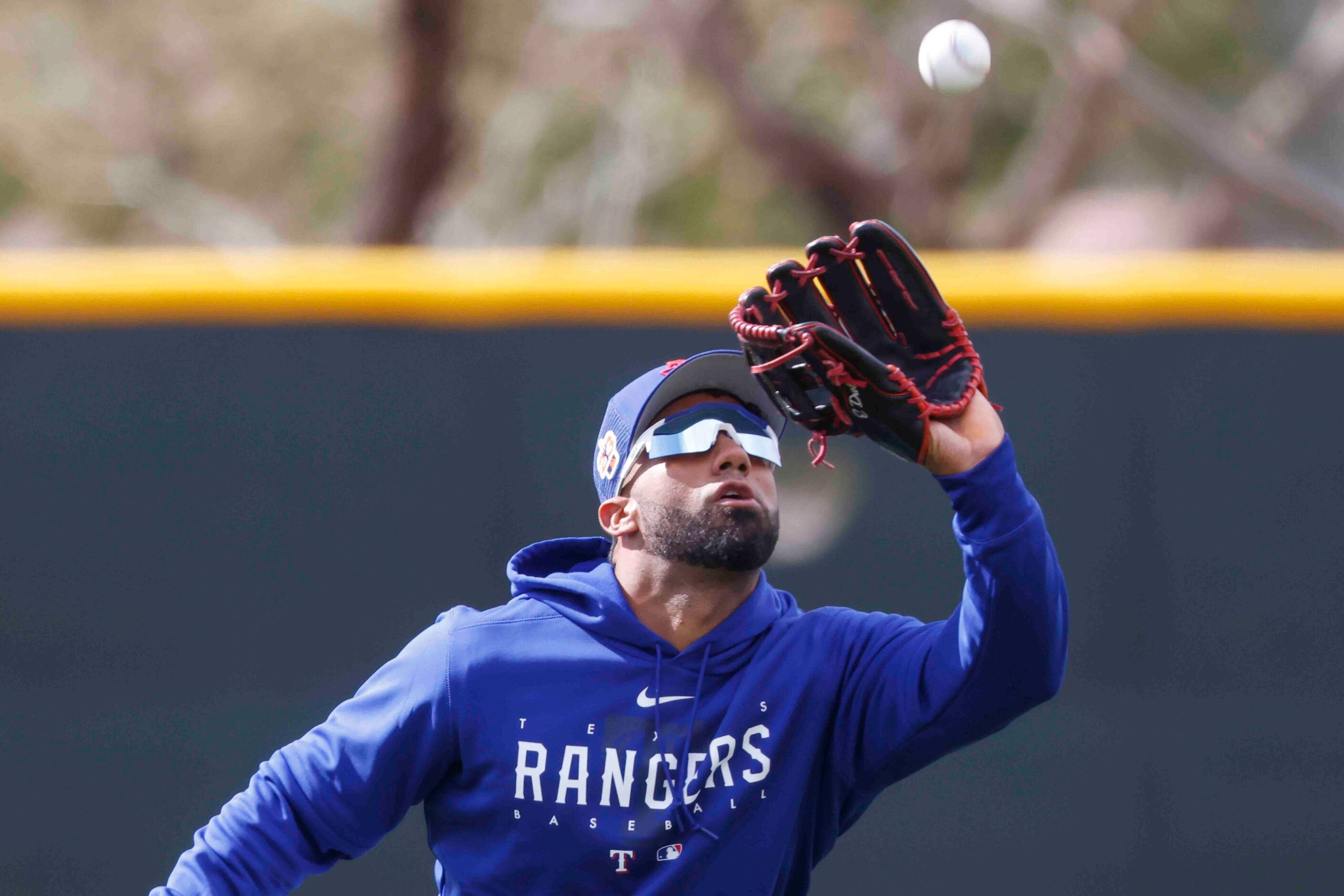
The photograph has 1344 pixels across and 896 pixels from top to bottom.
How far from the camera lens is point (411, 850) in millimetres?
4633

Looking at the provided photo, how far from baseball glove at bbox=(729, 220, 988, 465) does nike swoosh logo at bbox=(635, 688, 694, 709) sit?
50 centimetres

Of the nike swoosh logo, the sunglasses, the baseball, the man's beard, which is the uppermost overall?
the baseball

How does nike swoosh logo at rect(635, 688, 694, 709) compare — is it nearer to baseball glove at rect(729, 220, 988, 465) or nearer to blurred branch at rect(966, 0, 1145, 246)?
baseball glove at rect(729, 220, 988, 465)

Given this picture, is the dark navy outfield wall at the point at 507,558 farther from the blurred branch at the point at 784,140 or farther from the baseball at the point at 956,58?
the blurred branch at the point at 784,140

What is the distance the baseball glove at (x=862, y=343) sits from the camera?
7.57ft

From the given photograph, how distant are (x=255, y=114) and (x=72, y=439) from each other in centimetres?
1397

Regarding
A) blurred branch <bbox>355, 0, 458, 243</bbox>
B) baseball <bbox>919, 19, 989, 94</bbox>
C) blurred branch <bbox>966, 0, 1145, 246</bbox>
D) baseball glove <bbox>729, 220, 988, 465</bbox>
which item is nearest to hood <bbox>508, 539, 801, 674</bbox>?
baseball glove <bbox>729, 220, 988, 465</bbox>

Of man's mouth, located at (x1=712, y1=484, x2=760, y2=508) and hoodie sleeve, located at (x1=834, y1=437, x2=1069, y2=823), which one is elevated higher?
man's mouth, located at (x1=712, y1=484, x2=760, y2=508)

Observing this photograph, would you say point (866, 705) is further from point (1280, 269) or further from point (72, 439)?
point (72, 439)

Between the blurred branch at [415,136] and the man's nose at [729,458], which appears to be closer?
the man's nose at [729,458]

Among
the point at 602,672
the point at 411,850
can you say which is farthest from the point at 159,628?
the point at 602,672

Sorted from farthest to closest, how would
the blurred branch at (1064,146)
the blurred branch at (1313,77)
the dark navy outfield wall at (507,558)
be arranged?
the blurred branch at (1064,146) < the blurred branch at (1313,77) < the dark navy outfield wall at (507,558)

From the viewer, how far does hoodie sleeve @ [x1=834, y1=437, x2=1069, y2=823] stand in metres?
2.25

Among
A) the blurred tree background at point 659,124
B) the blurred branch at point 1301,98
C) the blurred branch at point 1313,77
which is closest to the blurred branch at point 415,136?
the blurred tree background at point 659,124
